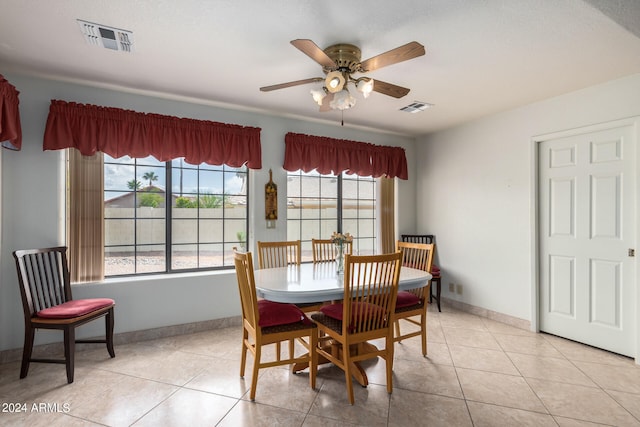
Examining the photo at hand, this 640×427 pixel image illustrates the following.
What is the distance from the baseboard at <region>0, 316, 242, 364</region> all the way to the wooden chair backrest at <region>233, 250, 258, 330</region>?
4.36 ft

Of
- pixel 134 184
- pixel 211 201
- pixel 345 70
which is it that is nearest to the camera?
pixel 345 70

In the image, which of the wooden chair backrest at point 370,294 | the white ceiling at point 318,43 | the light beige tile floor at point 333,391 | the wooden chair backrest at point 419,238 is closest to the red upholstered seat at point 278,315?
the wooden chair backrest at point 370,294

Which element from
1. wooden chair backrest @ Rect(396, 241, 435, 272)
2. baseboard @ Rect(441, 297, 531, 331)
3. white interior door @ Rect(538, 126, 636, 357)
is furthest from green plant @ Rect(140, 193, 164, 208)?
white interior door @ Rect(538, 126, 636, 357)

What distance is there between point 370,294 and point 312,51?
1681 mm

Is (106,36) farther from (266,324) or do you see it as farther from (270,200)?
(266,324)

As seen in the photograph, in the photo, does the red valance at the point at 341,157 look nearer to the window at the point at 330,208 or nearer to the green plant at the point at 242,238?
the window at the point at 330,208

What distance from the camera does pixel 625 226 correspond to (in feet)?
9.50

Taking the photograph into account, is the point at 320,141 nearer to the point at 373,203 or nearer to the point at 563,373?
the point at 373,203

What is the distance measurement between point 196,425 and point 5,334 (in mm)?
2137

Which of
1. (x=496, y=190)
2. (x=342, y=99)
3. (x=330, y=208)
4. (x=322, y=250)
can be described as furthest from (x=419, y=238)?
(x=342, y=99)

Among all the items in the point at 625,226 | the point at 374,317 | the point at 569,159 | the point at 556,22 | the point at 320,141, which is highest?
the point at 556,22

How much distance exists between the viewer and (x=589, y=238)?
10.3 feet

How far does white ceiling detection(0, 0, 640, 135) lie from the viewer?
191cm

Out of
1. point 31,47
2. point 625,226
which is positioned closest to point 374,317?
point 625,226
